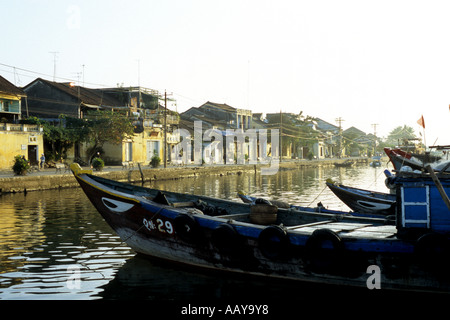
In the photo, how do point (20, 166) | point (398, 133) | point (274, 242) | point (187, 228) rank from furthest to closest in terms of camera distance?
1. point (398, 133)
2. point (20, 166)
3. point (187, 228)
4. point (274, 242)

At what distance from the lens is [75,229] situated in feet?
46.8

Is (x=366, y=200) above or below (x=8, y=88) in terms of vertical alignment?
below

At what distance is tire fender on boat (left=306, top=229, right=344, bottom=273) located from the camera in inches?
311

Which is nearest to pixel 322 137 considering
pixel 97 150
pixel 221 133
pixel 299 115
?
pixel 299 115

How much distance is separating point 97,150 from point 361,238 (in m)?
36.5

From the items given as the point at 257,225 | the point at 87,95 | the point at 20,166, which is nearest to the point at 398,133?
the point at 87,95

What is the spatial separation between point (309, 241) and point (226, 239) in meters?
1.54

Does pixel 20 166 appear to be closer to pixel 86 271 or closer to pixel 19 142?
pixel 19 142

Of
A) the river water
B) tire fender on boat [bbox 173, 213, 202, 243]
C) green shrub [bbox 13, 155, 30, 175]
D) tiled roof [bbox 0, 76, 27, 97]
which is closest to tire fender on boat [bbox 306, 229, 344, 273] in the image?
the river water

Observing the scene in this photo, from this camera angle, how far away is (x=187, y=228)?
9.26 meters

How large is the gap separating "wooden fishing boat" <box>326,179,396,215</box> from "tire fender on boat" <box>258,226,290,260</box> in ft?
21.6

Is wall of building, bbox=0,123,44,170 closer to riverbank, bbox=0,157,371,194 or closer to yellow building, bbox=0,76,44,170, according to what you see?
yellow building, bbox=0,76,44,170

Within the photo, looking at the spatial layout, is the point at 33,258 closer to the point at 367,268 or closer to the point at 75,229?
the point at 75,229

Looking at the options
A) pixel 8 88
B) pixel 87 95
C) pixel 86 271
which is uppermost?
pixel 87 95
